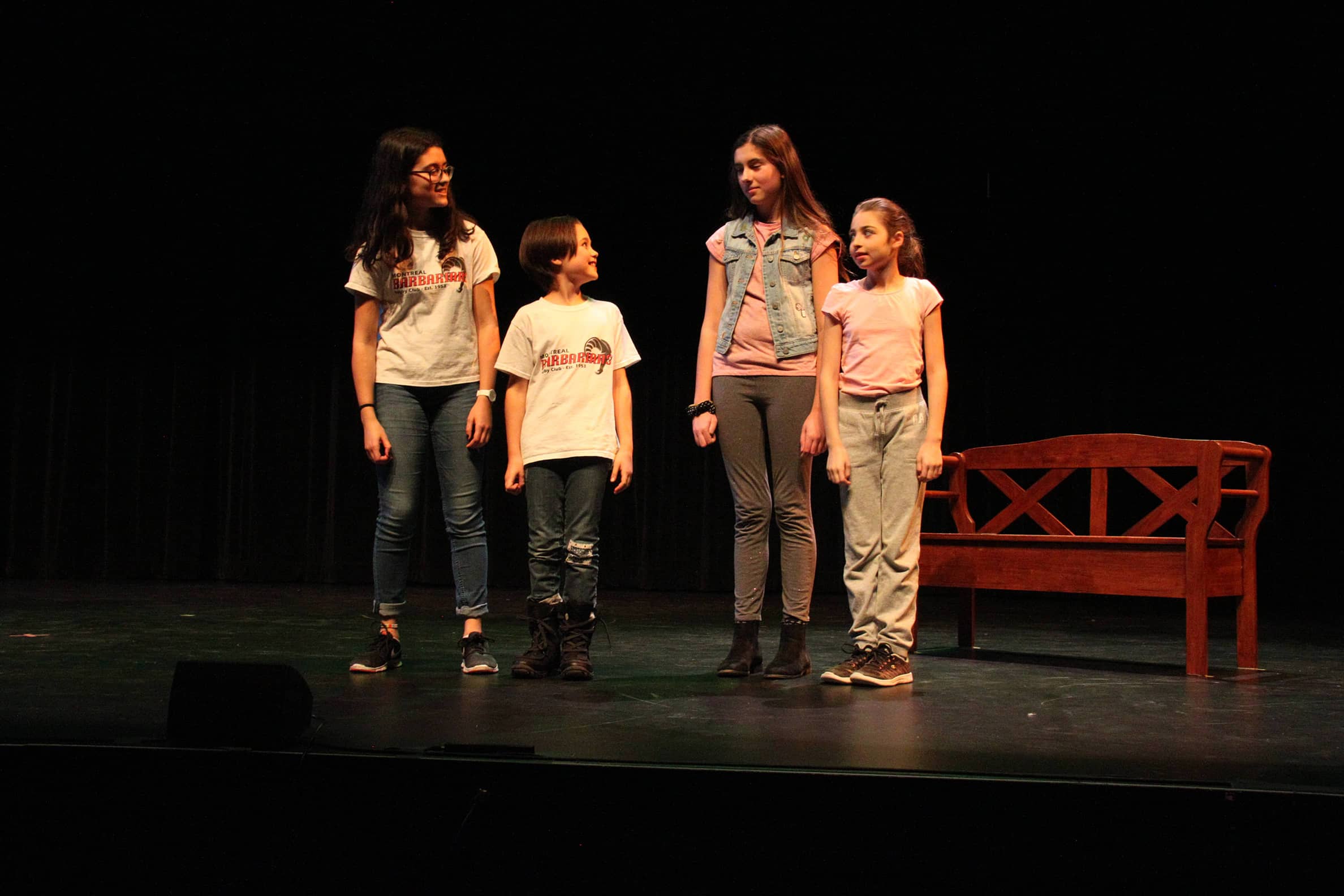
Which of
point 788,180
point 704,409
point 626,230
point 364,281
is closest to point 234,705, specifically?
point 364,281

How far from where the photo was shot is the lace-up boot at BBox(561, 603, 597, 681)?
2584 mm

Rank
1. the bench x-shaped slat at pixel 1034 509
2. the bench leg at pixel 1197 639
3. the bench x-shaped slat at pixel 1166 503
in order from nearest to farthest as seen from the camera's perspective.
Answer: the bench leg at pixel 1197 639 < the bench x-shaped slat at pixel 1166 503 < the bench x-shaped slat at pixel 1034 509

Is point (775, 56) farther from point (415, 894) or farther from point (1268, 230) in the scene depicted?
point (415, 894)

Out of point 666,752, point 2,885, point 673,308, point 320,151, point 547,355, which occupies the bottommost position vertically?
point 2,885

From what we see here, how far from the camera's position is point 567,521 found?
8.53 ft

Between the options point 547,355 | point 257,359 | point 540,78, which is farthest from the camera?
point 257,359

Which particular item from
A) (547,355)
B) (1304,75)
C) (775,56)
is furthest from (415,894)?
(1304,75)

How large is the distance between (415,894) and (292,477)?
551 cm

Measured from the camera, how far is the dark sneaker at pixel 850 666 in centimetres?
253

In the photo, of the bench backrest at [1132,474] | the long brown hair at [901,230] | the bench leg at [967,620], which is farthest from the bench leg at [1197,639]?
the long brown hair at [901,230]

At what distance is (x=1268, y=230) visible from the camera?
5316 mm

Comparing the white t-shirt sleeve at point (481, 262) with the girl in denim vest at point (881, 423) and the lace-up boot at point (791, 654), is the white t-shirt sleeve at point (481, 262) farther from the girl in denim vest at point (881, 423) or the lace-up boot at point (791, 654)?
the lace-up boot at point (791, 654)

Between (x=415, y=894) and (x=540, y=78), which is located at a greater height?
(x=540, y=78)

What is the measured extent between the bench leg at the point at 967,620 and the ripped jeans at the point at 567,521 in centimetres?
132
